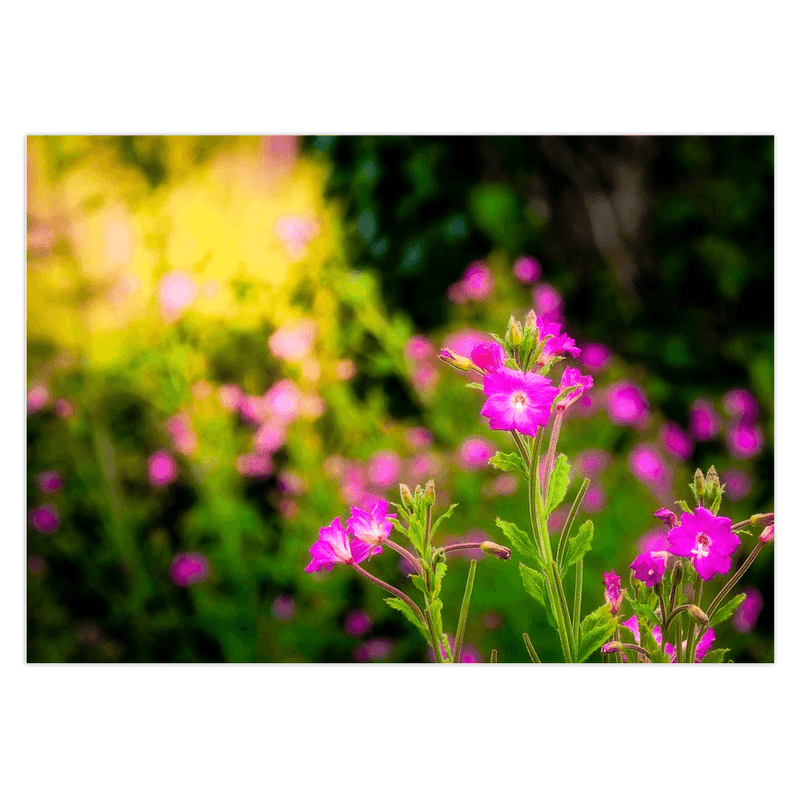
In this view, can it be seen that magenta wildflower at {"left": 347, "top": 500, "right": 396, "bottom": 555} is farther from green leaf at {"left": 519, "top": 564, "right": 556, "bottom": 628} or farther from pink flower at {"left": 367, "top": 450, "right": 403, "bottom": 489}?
pink flower at {"left": 367, "top": 450, "right": 403, "bottom": 489}

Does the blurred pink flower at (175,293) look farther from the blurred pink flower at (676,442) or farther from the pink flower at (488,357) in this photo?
the blurred pink flower at (676,442)

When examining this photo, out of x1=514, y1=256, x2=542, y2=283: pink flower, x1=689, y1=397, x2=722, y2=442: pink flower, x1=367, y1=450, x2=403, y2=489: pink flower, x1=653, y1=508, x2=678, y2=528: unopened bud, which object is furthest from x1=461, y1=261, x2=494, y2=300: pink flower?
x1=653, y1=508, x2=678, y2=528: unopened bud

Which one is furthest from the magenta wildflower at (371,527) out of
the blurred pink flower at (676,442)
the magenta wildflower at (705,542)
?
the blurred pink flower at (676,442)

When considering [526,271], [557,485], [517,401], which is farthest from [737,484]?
[517,401]

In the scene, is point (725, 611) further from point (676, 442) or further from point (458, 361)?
point (676, 442)
